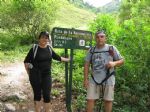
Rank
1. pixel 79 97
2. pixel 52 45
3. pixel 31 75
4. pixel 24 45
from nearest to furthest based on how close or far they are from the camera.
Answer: pixel 31 75, pixel 52 45, pixel 79 97, pixel 24 45

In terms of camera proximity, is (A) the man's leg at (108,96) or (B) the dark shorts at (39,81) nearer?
(A) the man's leg at (108,96)

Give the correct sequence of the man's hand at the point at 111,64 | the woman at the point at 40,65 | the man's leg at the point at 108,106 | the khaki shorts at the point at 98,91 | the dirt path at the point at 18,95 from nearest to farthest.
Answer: the man's hand at the point at 111,64
the khaki shorts at the point at 98,91
the man's leg at the point at 108,106
the woman at the point at 40,65
the dirt path at the point at 18,95

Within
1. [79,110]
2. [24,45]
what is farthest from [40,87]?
[24,45]

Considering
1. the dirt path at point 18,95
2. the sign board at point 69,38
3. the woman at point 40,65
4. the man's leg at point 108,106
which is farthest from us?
the dirt path at point 18,95

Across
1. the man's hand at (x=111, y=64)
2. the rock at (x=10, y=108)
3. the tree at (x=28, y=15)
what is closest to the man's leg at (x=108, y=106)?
the man's hand at (x=111, y=64)

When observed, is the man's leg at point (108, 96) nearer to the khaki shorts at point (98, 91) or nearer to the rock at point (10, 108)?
the khaki shorts at point (98, 91)

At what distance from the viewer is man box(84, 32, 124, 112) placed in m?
7.19

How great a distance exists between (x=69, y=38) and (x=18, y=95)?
2530 mm

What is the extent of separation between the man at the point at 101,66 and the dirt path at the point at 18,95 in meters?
2.46

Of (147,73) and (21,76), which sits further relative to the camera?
(21,76)

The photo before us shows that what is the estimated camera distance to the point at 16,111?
9.33 m

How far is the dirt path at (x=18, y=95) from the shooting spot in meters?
9.65

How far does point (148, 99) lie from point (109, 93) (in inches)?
106

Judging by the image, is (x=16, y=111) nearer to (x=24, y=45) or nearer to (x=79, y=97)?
(x=79, y=97)
